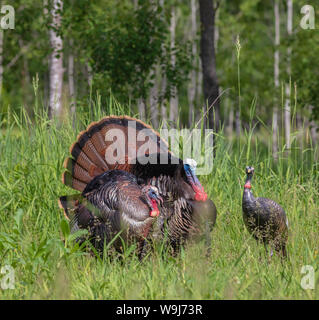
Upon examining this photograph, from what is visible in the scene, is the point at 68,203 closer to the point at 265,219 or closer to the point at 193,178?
the point at 193,178

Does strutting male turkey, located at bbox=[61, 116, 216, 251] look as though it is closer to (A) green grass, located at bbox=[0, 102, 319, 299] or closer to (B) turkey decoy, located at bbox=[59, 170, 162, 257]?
(B) turkey decoy, located at bbox=[59, 170, 162, 257]

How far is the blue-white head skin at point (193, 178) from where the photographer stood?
418cm

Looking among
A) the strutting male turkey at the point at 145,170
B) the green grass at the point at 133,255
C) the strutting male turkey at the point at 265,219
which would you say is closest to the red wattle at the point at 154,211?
the strutting male turkey at the point at 145,170

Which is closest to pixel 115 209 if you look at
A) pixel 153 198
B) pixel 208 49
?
pixel 153 198

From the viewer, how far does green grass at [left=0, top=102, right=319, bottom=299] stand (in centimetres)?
334

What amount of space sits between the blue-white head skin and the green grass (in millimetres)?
399

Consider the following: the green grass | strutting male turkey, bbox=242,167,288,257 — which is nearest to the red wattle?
the green grass

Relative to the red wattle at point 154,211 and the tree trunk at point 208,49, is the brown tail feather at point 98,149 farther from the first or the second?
the tree trunk at point 208,49

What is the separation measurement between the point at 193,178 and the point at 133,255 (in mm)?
820

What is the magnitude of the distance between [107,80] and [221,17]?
20510mm

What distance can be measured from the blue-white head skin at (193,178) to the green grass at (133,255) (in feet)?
1.31

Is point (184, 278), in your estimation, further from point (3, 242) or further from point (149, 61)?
point (149, 61)
